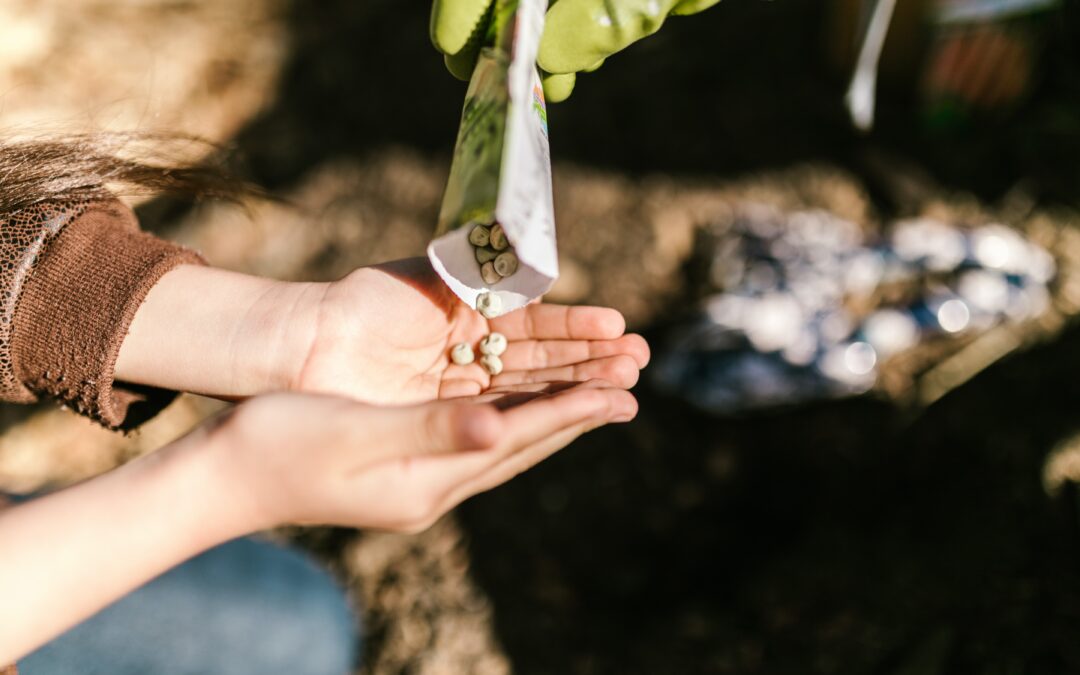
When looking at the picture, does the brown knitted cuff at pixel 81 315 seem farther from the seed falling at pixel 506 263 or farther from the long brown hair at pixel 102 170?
the seed falling at pixel 506 263

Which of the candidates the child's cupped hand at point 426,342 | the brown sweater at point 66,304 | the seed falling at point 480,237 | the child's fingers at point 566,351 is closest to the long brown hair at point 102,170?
the brown sweater at point 66,304

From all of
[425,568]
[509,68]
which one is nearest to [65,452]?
[425,568]

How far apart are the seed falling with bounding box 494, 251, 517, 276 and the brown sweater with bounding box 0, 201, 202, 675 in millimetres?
601

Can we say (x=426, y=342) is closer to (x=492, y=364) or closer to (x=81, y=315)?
(x=492, y=364)

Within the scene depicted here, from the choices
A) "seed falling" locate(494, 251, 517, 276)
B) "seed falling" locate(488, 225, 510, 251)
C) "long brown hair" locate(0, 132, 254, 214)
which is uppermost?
"long brown hair" locate(0, 132, 254, 214)

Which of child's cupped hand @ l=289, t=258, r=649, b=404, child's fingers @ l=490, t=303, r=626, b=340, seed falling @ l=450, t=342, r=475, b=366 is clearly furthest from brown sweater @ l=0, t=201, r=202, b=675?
child's fingers @ l=490, t=303, r=626, b=340

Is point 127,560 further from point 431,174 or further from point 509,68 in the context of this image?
point 431,174

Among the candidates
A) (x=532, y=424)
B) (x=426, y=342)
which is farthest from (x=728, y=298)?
(x=532, y=424)

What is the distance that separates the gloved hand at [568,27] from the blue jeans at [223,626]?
42.1 inches

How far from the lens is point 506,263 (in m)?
1.30

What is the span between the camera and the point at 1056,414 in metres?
2.06

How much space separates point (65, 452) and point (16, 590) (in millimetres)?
1717

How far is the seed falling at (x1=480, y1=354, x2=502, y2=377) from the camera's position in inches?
54.5

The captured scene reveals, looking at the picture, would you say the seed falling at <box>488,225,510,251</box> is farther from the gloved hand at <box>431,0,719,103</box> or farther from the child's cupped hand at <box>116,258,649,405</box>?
the gloved hand at <box>431,0,719,103</box>
